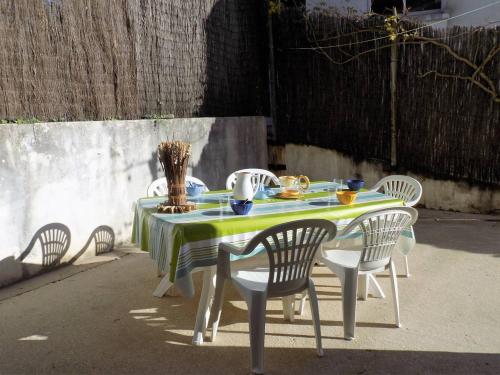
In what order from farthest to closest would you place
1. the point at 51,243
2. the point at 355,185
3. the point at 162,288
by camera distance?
the point at 51,243
the point at 355,185
the point at 162,288

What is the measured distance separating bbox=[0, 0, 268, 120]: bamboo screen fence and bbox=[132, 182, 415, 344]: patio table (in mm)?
1673

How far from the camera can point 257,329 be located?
2.53 m

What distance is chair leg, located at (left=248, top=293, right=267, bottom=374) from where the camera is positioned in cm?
252

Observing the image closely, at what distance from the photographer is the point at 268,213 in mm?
2975

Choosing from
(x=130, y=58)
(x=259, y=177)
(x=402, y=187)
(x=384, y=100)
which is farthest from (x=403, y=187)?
(x=130, y=58)

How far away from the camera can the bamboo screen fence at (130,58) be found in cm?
408

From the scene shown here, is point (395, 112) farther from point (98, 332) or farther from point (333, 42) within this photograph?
point (98, 332)

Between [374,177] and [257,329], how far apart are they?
437 centimetres

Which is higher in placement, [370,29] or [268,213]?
[370,29]

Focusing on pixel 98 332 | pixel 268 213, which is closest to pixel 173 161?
pixel 268 213

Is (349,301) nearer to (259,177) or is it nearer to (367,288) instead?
(367,288)

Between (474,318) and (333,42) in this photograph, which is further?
(333,42)

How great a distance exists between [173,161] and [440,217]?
12.9 ft

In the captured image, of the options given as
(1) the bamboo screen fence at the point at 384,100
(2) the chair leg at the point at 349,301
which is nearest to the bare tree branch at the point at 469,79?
(1) the bamboo screen fence at the point at 384,100
